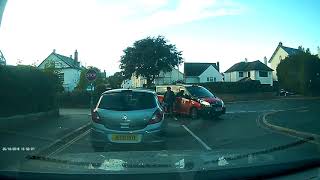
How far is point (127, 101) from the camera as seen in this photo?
10.5 metres

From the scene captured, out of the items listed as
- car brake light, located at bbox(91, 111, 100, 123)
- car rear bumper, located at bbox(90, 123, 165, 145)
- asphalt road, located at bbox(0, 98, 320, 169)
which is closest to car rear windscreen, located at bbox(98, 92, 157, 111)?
car brake light, located at bbox(91, 111, 100, 123)

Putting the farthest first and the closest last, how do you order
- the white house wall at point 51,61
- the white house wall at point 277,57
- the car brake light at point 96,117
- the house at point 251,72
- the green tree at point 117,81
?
the house at point 251,72, the white house wall at point 277,57, the green tree at point 117,81, the white house wall at point 51,61, the car brake light at point 96,117

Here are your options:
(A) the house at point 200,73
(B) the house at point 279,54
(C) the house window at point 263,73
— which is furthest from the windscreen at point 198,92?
(C) the house window at point 263,73

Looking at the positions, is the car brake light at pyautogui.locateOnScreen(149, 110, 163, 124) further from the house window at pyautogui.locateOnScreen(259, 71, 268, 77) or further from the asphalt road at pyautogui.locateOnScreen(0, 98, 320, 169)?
the house window at pyautogui.locateOnScreen(259, 71, 268, 77)

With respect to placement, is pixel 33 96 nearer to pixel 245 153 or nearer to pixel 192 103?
pixel 192 103

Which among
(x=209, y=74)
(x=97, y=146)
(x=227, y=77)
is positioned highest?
(x=209, y=74)

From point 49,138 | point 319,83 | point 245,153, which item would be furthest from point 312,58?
point 245,153

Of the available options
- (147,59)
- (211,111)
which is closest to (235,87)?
(147,59)

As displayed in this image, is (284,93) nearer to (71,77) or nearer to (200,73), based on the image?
(200,73)

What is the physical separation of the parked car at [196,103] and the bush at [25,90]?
6447mm

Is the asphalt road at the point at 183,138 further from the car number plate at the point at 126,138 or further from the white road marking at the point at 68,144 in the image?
the car number plate at the point at 126,138

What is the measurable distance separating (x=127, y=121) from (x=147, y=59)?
45646 millimetres

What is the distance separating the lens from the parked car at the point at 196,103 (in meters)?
20.5

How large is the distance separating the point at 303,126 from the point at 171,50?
44.6 m
